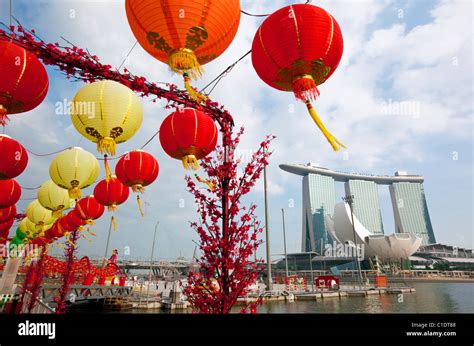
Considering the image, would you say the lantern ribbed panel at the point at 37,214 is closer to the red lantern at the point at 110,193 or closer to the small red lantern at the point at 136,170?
the red lantern at the point at 110,193

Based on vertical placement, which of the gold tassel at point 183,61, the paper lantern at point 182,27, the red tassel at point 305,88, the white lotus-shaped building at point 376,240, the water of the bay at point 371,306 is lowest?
the water of the bay at point 371,306

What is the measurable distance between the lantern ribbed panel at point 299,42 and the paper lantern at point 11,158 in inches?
170

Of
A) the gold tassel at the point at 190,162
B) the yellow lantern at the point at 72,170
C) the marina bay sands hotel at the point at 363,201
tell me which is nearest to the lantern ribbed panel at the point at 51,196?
the yellow lantern at the point at 72,170

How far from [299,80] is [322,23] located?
51 centimetres

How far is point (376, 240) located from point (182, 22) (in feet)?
223

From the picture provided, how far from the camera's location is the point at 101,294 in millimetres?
20812

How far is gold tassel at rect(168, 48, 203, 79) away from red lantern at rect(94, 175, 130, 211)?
425 centimetres

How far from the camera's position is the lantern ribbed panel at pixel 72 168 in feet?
16.7

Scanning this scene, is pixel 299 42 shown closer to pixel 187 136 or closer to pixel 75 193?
pixel 187 136

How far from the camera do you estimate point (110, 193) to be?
20.0 feet

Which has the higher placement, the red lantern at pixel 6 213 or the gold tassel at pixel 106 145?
the red lantern at pixel 6 213

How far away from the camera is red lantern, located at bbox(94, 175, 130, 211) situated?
→ 6.09 metres

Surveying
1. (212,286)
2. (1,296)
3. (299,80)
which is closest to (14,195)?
(212,286)
